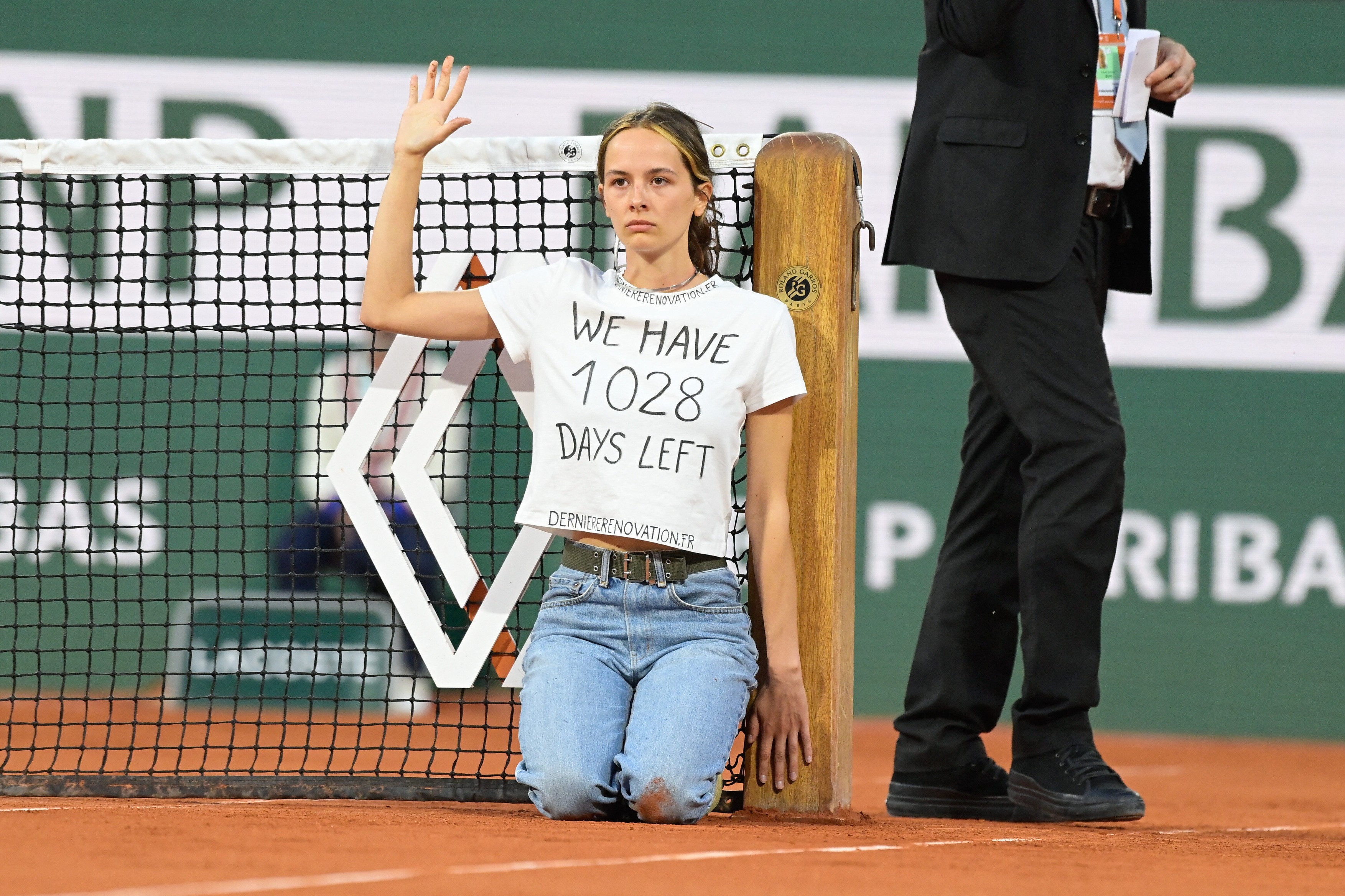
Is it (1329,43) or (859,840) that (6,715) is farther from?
(1329,43)

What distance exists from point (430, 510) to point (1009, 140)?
1.42m

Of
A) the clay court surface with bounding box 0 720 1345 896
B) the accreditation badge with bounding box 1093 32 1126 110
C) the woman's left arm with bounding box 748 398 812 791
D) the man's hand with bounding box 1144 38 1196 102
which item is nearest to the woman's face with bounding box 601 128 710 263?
the woman's left arm with bounding box 748 398 812 791

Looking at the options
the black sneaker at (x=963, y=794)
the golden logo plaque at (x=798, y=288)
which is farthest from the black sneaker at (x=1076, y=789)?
the golden logo plaque at (x=798, y=288)

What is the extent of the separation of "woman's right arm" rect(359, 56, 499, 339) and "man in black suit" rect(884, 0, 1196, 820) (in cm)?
92

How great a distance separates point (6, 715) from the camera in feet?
19.3

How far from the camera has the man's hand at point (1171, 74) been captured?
295 cm

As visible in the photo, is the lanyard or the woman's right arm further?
the lanyard

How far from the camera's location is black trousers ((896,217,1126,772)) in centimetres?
282

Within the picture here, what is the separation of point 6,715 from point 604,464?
410cm

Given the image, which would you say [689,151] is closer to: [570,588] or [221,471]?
[570,588]

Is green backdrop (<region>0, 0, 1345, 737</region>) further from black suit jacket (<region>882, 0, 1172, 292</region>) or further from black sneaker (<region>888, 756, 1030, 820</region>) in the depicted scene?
black suit jacket (<region>882, 0, 1172, 292</region>)

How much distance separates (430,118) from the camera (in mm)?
2865

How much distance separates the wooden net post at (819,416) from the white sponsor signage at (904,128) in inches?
134

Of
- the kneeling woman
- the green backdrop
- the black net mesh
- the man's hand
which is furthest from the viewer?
the green backdrop
